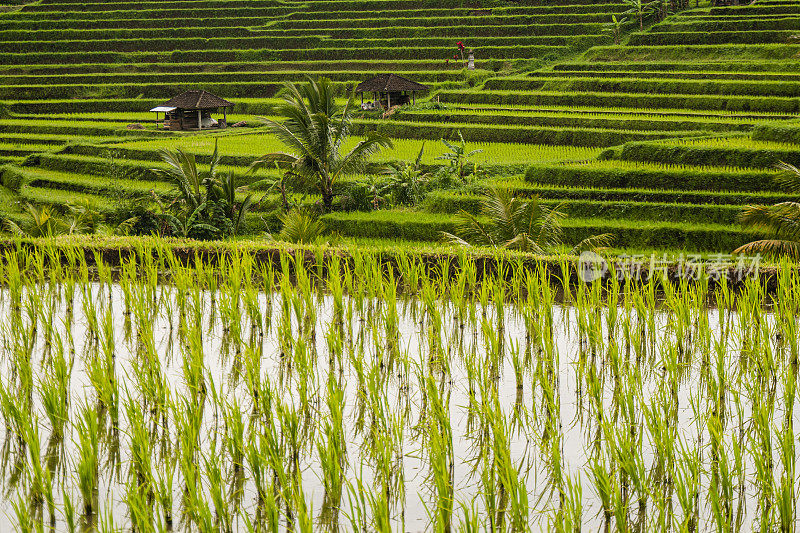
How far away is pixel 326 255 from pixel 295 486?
13.3 feet

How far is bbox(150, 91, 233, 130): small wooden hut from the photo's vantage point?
19.8 meters

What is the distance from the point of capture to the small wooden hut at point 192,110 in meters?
19.8

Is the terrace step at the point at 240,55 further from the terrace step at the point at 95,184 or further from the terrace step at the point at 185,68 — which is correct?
the terrace step at the point at 95,184

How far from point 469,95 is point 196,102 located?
6.59 m

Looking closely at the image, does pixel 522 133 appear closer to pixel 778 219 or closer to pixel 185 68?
pixel 778 219

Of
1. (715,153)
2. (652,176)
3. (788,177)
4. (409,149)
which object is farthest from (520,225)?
(409,149)

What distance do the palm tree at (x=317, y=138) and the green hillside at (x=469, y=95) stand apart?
0.74 metres

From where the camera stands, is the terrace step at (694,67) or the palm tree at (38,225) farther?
the terrace step at (694,67)

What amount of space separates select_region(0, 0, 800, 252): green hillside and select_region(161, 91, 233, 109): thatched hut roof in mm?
974

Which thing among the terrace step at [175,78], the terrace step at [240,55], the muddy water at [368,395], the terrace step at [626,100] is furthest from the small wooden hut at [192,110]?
the muddy water at [368,395]

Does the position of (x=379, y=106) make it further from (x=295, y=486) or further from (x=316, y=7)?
(x=295, y=486)

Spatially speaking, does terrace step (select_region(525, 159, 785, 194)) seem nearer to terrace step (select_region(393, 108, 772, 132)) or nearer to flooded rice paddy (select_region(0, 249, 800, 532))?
terrace step (select_region(393, 108, 772, 132))

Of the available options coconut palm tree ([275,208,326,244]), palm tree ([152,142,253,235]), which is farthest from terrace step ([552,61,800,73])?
coconut palm tree ([275,208,326,244])

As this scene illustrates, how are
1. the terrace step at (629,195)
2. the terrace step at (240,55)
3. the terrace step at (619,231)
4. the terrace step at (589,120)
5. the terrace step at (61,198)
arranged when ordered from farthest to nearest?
the terrace step at (240,55) < the terrace step at (589,120) < the terrace step at (61,198) < the terrace step at (629,195) < the terrace step at (619,231)
